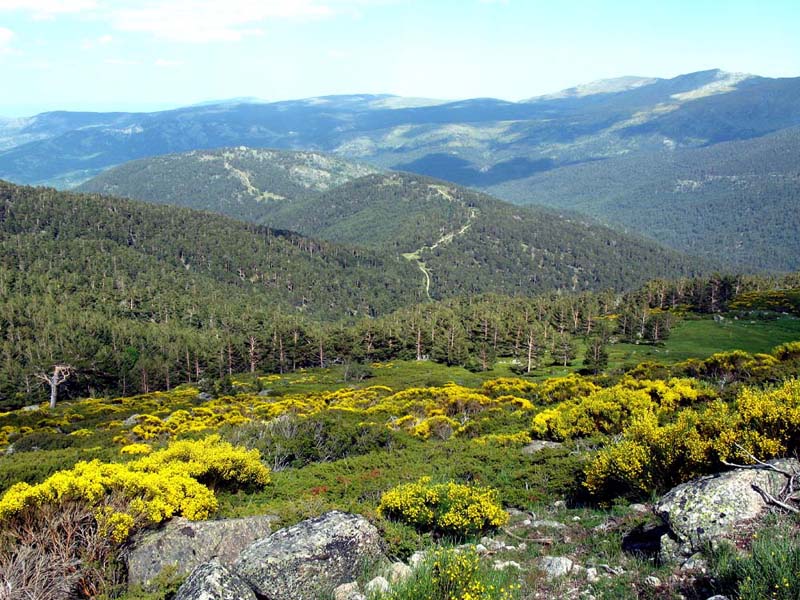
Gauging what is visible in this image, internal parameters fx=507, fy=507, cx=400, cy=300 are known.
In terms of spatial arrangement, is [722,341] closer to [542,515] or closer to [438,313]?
[438,313]

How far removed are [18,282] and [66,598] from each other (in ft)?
655

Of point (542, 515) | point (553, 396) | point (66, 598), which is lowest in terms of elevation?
point (553, 396)

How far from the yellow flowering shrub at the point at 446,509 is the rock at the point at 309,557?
2.34 meters

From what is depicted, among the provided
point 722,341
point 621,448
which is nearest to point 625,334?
point 722,341

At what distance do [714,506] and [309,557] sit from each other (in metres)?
Answer: 8.84

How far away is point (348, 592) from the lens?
10977 millimetres

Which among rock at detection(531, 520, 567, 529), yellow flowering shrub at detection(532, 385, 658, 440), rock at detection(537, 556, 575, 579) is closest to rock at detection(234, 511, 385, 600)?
rock at detection(537, 556, 575, 579)

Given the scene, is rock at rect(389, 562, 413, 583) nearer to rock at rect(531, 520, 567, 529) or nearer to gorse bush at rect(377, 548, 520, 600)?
gorse bush at rect(377, 548, 520, 600)

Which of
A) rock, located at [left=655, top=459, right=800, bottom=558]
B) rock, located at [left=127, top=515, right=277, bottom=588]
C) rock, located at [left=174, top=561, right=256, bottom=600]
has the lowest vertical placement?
rock, located at [left=127, top=515, right=277, bottom=588]

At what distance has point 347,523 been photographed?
12.6 meters

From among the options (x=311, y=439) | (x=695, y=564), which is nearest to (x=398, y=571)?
(x=695, y=564)

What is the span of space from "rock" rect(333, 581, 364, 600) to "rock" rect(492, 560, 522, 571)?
3.17 m

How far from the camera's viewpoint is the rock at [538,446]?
1007 inches

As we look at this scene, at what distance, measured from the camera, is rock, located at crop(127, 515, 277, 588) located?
41.2ft
